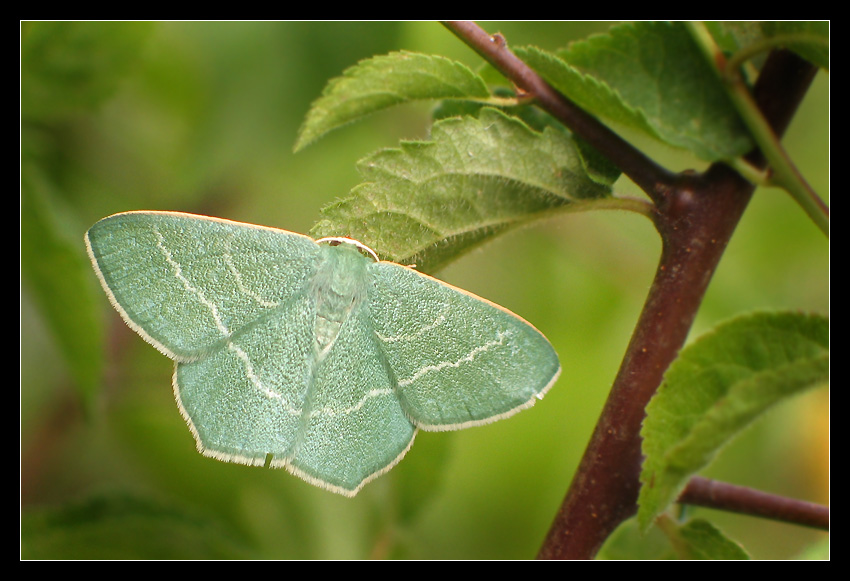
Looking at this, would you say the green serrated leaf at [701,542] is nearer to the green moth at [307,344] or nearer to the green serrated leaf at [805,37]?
the green moth at [307,344]

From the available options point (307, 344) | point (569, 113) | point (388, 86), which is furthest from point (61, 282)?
point (569, 113)

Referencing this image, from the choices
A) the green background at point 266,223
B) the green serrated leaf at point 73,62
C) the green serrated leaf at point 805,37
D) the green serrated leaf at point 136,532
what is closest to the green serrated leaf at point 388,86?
the green serrated leaf at point 805,37

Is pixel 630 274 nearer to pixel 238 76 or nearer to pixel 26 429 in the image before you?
pixel 238 76

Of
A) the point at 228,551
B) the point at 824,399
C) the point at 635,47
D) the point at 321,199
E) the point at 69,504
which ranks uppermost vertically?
the point at 635,47

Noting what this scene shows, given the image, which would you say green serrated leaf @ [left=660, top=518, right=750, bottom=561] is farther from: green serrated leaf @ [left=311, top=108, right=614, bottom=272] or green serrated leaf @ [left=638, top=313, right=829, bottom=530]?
green serrated leaf @ [left=311, top=108, right=614, bottom=272]

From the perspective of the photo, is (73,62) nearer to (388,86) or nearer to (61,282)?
(61,282)

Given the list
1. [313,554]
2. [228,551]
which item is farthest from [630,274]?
[228,551]
